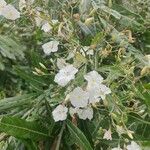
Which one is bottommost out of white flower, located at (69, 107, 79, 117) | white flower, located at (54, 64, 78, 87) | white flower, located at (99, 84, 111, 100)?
white flower, located at (69, 107, 79, 117)

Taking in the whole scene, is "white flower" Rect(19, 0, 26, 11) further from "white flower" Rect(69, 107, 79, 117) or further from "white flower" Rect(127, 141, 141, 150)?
"white flower" Rect(127, 141, 141, 150)

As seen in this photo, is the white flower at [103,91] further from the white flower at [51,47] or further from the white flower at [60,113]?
the white flower at [51,47]

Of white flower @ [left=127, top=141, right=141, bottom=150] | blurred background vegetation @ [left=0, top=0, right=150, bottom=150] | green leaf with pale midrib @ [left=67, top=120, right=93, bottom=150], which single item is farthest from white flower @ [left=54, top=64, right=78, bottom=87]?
white flower @ [left=127, top=141, right=141, bottom=150]

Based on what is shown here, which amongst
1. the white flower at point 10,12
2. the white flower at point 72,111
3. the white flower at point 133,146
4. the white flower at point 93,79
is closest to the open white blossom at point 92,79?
the white flower at point 93,79

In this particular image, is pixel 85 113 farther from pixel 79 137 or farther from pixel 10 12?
pixel 10 12

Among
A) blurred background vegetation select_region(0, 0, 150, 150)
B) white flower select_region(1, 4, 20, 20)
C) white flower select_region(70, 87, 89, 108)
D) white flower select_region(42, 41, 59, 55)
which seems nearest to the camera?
white flower select_region(70, 87, 89, 108)

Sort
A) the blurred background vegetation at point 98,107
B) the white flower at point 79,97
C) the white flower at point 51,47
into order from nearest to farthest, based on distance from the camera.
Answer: the white flower at point 79,97, the blurred background vegetation at point 98,107, the white flower at point 51,47
